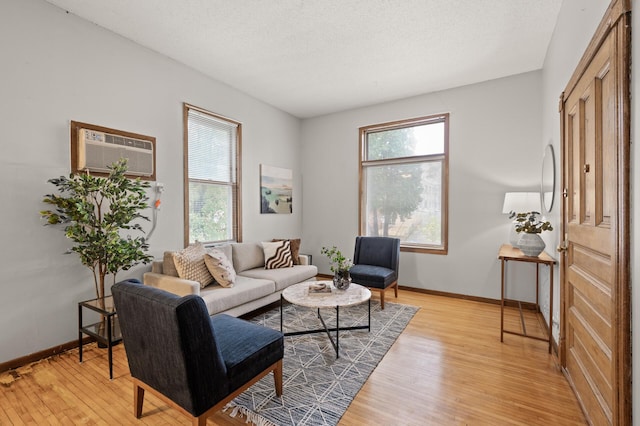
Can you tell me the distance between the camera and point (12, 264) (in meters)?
2.31

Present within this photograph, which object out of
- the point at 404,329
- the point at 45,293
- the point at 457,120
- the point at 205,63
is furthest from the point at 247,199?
the point at 457,120

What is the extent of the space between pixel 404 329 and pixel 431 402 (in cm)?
116

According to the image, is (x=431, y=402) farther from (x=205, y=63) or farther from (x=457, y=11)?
(x=205, y=63)

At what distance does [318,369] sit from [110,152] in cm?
277

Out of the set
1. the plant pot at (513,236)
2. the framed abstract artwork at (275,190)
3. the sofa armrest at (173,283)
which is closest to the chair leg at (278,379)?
the sofa armrest at (173,283)

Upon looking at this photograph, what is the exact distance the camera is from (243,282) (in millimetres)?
3281

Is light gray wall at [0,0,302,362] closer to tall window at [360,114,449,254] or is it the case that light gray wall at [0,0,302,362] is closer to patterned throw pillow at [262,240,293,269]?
patterned throw pillow at [262,240,293,269]

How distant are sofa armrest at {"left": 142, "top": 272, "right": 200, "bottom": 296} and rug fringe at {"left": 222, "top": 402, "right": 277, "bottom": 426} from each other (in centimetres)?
111

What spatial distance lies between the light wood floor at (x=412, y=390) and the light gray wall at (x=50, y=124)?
480mm

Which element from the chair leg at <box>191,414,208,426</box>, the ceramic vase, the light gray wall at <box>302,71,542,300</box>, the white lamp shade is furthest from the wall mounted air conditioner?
the white lamp shade

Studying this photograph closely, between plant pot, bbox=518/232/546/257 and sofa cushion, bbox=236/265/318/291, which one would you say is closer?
plant pot, bbox=518/232/546/257

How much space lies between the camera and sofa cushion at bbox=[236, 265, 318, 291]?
3523 mm

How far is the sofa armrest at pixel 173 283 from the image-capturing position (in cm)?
264

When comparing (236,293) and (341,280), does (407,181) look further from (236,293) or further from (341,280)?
(236,293)
